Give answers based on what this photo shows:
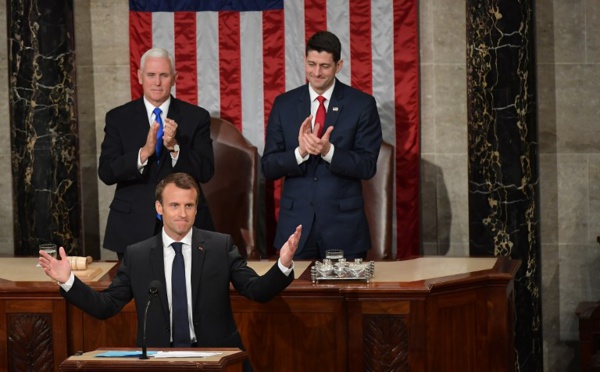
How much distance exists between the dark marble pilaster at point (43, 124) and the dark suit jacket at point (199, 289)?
3213mm

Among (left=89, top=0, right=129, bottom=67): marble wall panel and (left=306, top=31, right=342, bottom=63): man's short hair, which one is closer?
(left=306, top=31, right=342, bottom=63): man's short hair

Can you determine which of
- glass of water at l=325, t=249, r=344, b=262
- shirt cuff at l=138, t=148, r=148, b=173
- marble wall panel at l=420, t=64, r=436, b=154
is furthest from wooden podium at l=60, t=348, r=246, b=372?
marble wall panel at l=420, t=64, r=436, b=154

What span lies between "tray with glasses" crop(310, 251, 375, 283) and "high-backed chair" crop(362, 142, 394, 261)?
1.65 m

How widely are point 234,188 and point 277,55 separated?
111cm

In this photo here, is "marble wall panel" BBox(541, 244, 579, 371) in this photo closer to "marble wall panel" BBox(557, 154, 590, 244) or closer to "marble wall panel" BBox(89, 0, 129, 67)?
"marble wall panel" BBox(557, 154, 590, 244)

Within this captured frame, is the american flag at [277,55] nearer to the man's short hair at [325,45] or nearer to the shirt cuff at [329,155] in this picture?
the man's short hair at [325,45]

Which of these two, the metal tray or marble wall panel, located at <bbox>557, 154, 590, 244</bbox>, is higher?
marble wall panel, located at <bbox>557, 154, 590, 244</bbox>

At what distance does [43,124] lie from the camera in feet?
29.2

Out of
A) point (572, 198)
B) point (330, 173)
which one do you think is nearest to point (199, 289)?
point (330, 173)

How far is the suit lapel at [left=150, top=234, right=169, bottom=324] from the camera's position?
5.73 meters

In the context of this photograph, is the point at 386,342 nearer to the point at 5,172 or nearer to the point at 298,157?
the point at 298,157

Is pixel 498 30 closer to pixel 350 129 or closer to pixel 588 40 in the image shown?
pixel 588 40

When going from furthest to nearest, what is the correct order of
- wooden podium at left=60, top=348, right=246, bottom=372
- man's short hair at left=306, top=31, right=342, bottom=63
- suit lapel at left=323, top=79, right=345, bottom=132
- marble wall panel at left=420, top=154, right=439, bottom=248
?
marble wall panel at left=420, top=154, right=439, bottom=248
suit lapel at left=323, top=79, right=345, bottom=132
man's short hair at left=306, top=31, right=342, bottom=63
wooden podium at left=60, top=348, right=246, bottom=372

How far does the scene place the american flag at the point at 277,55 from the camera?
8.95 m
